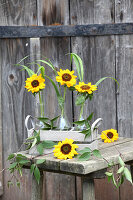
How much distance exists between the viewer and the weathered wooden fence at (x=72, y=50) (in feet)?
8.06

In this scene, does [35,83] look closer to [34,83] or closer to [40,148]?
[34,83]

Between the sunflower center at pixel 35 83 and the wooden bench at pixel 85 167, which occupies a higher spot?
the sunflower center at pixel 35 83

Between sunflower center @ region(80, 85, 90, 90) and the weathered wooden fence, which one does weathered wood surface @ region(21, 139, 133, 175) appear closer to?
sunflower center @ region(80, 85, 90, 90)

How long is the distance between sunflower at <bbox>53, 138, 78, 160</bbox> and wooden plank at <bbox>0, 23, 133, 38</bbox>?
0.93m

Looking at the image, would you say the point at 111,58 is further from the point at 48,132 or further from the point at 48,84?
the point at 48,132

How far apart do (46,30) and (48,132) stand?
2.76 ft

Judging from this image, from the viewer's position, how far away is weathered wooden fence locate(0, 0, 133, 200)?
2457mm

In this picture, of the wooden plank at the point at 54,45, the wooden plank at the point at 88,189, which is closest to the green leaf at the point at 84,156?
the wooden plank at the point at 88,189

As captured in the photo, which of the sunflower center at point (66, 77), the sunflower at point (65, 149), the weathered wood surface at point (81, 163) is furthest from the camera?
the sunflower center at point (66, 77)

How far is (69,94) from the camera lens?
2484mm

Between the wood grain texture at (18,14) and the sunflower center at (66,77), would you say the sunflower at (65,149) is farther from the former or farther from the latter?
the wood grain texture at (18,14)

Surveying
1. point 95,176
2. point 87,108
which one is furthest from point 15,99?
point 95,176

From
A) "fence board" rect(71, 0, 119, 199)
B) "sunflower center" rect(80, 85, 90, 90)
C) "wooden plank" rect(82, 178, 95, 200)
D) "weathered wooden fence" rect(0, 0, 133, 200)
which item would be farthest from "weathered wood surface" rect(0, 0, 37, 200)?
"wooden plank" rect(82, 178, 95, 200)

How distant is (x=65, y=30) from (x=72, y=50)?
13 cm
